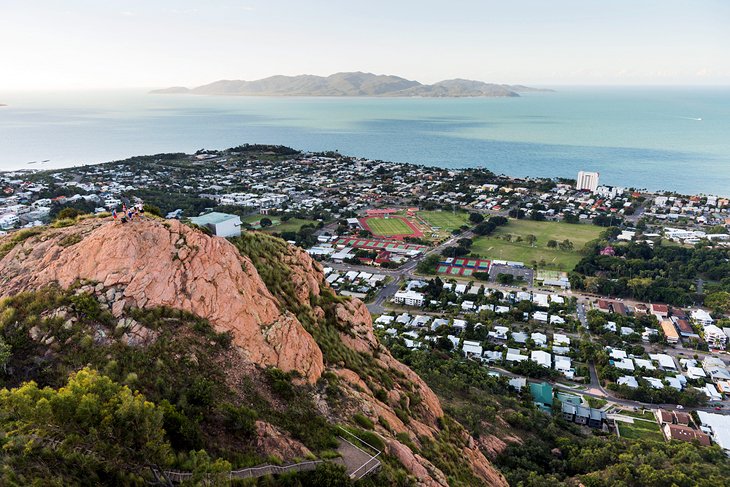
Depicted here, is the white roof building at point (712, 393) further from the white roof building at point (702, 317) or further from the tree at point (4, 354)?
the tree at point (4, 354)

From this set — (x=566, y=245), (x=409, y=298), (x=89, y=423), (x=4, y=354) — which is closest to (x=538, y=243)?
(x=566, y=245)

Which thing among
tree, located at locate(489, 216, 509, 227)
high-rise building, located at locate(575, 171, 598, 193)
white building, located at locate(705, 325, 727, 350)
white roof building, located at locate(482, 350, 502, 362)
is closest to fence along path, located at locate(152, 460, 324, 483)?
white roof building, located at locate(482, 350, 502, 362)

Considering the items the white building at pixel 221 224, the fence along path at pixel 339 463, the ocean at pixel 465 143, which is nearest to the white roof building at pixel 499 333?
the white building at pixel 221 224

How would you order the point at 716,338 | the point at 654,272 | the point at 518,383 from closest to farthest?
the point at 518,383, the point at 716,338, the point at 654,272

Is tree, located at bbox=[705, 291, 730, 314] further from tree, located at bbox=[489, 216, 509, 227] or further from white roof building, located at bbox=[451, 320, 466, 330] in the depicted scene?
tree, located at bbox=[489, 216, 509, 227]

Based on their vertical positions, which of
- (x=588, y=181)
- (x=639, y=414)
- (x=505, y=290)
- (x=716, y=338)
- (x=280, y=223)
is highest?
(x=588, y=181)

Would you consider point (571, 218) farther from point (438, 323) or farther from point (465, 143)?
point (465, 143)
